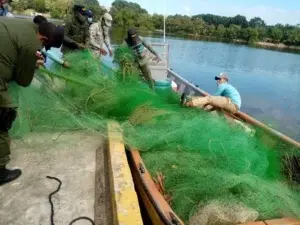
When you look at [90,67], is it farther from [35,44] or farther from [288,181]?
[288,181]

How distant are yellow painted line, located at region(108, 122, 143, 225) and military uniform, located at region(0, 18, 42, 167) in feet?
3.74

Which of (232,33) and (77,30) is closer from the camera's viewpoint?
(77,30)

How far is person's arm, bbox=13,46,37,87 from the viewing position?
3.23 m

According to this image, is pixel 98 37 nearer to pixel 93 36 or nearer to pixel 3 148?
pixel 93 36

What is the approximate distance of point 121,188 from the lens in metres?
3.04

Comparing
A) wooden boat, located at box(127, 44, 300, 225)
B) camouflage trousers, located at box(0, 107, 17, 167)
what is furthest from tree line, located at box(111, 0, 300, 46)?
camouflage trousers, located at box(0, 107, 17, 167)

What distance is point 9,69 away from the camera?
326 cm

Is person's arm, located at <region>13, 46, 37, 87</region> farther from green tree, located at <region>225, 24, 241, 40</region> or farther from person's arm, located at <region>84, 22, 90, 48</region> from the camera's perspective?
green tree, located at <region>225, 24, 241, 40</region>

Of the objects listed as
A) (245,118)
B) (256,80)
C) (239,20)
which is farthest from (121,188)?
(239,20)

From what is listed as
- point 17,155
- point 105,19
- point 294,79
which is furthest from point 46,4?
point 17,155

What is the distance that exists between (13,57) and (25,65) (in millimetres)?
148

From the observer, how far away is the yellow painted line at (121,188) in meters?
2.68

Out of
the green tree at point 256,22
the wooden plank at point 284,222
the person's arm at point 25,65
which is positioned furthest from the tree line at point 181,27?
the wooden plank at point 284,222

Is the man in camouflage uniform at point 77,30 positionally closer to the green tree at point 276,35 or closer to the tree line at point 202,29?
the tree line at point 202,29
